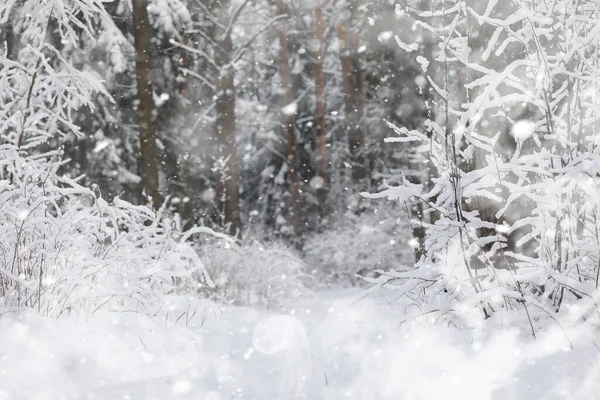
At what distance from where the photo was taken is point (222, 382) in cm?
328

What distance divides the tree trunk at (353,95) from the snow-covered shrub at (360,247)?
7.11ft

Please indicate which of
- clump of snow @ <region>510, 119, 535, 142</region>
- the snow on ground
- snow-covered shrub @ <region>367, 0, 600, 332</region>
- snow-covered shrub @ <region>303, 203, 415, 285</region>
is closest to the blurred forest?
snow-covered shrub @ <region>303, 203, 415, 285</region>

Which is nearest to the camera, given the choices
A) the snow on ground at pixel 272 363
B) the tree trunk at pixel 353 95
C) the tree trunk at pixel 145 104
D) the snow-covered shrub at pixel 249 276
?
the snow on ground at pixel 272 363

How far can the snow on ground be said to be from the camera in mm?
2871

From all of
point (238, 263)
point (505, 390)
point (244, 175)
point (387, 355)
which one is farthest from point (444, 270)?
point (244, 175)

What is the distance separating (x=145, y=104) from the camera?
1075 centimetres

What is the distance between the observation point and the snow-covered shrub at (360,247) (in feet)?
43.4

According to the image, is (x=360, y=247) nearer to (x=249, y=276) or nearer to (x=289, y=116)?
(x=249, y=276)

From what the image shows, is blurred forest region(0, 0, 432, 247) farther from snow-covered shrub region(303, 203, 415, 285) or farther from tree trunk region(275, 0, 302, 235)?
snow-covered shrub region(303, 203, 415, 285)

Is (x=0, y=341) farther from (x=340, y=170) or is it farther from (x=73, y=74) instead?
(x=340, y=170)

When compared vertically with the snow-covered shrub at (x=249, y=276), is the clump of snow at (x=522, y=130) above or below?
above

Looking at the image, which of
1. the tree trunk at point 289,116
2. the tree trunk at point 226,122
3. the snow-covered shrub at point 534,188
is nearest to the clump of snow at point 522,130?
the snow-covered shrub at point 534,188

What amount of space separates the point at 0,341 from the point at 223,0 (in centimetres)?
1111

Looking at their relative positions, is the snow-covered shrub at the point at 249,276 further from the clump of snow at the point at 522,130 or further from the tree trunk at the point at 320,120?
the tree trunk at the point at 320,120
